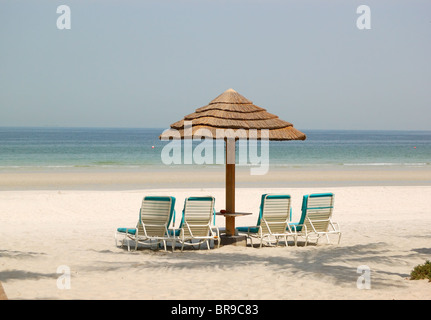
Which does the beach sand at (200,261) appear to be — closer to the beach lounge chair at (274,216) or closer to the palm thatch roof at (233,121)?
the beach lounge chair at (274,216)

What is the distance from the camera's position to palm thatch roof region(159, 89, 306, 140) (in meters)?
8.65

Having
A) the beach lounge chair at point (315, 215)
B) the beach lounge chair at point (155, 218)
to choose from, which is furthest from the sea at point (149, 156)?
the beach lounge chair at point (155, 218)

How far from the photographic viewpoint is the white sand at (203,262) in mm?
5930

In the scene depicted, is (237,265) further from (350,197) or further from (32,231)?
(350,197)

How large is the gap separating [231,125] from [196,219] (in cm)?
143

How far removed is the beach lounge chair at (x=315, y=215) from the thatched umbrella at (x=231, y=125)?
36.9 inches

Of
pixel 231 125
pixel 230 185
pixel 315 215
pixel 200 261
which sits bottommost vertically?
pixel 200 261

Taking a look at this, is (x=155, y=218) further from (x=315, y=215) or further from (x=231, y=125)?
(x=315, y=215)

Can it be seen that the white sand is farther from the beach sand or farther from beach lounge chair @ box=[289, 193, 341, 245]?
beach lounge chair @ box=[289, 193, 341, 245]

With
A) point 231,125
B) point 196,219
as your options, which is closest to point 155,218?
point 196,219

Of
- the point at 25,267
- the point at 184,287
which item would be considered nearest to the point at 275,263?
the point at 184,287

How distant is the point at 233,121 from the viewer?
28.8 ft
